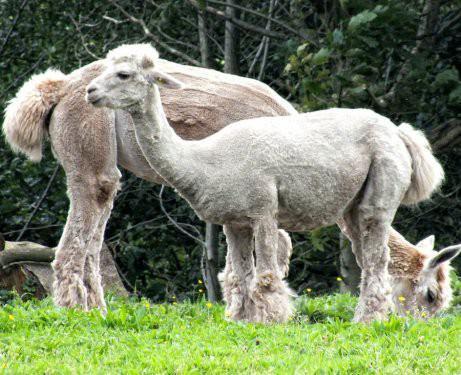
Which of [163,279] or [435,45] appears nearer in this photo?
[435,45]

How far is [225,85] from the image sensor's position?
29.7 ft

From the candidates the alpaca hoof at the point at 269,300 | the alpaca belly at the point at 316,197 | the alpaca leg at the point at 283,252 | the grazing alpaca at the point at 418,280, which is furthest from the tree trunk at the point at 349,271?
the alpaca hoof at the point at 269,300

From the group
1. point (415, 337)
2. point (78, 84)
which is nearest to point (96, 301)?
point (78, 84)

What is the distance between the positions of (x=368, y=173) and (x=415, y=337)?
1.56m

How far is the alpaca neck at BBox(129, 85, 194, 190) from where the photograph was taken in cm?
736

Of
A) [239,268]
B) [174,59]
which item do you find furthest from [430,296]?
[174,59]

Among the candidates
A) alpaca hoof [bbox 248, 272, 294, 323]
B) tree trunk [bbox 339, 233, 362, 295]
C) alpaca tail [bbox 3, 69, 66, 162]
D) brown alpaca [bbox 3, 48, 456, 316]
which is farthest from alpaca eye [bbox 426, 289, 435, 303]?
alpaca tail [bbox 3, 69, 66, 162]

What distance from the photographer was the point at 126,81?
7293 millimetres

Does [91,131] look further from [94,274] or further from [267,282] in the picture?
[267,282]

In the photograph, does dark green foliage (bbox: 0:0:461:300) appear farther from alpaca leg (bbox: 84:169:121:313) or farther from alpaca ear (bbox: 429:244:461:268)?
alpaca leg (bbox: 84:169:121:313)

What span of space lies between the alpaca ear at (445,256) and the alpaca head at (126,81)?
2.62 metres

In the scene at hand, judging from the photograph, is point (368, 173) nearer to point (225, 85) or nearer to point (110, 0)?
point (225, 85)

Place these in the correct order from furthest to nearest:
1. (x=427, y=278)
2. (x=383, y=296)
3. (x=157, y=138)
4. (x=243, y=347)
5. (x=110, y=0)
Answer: (x=110, y=0) → (x=427, y=278) → (x=383, y=296) → (x=157, y=138) → (x=243, y=347)

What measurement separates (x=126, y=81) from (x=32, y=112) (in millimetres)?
1676
